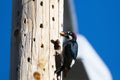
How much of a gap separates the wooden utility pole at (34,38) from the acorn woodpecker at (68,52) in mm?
66

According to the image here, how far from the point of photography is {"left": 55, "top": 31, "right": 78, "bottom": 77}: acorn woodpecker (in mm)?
6230

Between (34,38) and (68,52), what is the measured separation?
14.2 inches

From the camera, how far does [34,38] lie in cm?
615

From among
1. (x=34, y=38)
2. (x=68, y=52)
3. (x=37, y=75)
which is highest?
(x=34, y=38)

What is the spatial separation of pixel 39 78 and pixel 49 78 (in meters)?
0.09

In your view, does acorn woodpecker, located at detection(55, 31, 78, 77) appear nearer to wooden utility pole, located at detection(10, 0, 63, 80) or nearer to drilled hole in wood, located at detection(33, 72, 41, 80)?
wooden utility pole, located at detection(10, 0, 63, 80)

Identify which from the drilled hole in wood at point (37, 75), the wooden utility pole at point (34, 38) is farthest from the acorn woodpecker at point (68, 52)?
the drilled hole in wood at point (37, 75)

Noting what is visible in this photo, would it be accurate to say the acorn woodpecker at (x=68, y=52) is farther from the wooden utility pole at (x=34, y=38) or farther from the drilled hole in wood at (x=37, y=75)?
the drilled hole in wood at (x=37, y=75)

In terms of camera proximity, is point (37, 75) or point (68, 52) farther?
point (68, 52)

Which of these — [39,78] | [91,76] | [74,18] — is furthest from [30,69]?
[91,76]

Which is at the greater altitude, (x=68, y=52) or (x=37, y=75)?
(x=68, y=52)

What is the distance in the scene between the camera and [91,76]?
8.59 meters

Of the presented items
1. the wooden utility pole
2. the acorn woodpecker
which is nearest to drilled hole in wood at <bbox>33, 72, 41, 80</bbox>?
the wooden utility pole

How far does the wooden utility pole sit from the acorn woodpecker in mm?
66
